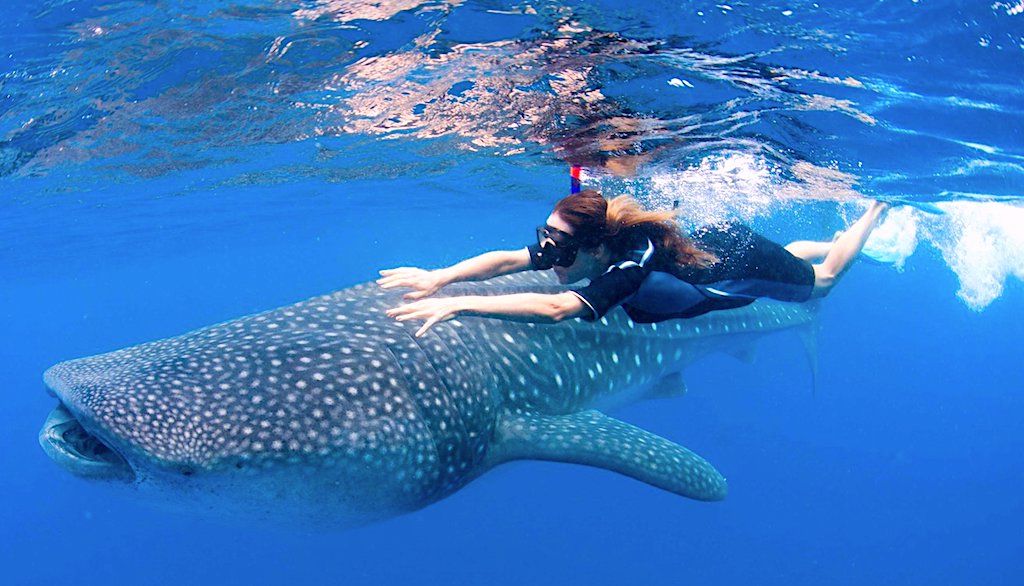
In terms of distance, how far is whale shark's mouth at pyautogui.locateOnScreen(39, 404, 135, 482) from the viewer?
3615mm

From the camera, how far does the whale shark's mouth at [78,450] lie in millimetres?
3615

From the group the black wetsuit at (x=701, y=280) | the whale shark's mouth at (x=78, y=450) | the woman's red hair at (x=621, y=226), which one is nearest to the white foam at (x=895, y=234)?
the black wetsuit at (x=701, y=280)

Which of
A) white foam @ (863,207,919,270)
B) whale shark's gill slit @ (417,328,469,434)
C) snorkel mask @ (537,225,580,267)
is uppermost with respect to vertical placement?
snorkel mask @ (537,225,580,267)

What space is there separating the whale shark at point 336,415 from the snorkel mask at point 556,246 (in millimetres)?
1073

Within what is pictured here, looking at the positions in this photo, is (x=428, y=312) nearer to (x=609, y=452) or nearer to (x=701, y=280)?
(x=609, y=452)

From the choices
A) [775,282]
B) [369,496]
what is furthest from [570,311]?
[775,282]

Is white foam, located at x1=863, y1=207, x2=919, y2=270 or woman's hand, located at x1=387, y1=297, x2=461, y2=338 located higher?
woman's hand, located at x1=387, y1=297, x2=461, y2=338

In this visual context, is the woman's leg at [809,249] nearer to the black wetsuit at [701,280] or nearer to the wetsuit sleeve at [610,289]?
the black wetsuit at [701,280]

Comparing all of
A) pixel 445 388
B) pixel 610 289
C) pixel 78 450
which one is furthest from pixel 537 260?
pixel 78 450

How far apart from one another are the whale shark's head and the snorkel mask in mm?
1344

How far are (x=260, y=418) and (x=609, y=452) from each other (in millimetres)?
2797

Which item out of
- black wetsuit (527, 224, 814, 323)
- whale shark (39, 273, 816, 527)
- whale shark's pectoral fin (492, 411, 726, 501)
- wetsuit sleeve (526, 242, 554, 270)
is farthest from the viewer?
wetsuit sleeve (526, 242, 554, 270)

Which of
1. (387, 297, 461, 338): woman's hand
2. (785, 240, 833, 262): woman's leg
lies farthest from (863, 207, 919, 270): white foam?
(387, 297, 461, 338): woman's hand

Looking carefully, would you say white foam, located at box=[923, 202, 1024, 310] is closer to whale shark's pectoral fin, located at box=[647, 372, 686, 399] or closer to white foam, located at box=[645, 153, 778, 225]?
white foam, located at box=[645, 153, 778, 225]
